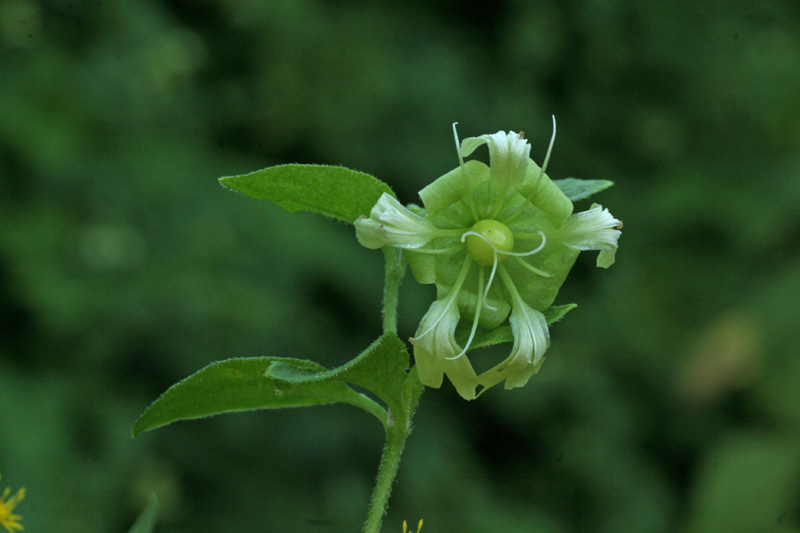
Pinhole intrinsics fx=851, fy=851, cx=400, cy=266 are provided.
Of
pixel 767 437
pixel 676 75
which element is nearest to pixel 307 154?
pixel 676 75

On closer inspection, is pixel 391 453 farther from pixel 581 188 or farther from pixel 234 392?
pixel 581 188

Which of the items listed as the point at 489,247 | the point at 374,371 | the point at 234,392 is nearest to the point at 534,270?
the point at 489,247

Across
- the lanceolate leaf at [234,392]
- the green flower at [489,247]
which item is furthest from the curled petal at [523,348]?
the lanceolate leaf at [234,392]

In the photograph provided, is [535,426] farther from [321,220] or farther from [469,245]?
[469,245]

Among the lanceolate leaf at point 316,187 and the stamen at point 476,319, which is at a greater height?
the lanceolate leaf at point 316,187

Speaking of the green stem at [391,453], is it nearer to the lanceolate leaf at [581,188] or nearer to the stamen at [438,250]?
the stamen at [438,250]

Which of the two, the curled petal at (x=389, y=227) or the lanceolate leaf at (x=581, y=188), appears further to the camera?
the lanceolate leaf at (x=581, y=188)

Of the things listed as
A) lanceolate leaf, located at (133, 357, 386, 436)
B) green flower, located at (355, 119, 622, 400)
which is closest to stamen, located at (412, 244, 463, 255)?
green flower, located at (355, 119, 622, 400)
